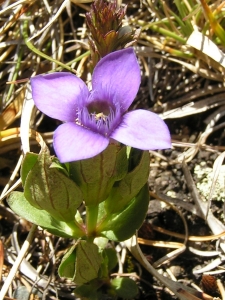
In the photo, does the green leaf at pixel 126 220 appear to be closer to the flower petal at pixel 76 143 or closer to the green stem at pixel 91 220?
the green stem at pixel 91 220

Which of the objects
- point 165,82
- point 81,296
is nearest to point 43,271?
point 81,296

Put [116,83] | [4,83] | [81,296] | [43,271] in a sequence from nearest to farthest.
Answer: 1. [116,83]
2. [81,296]
3. [43,271]
4. [4,83]

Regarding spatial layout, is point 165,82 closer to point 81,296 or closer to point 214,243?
point 214,243

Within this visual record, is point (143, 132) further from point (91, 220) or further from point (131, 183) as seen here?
point (91, 220)

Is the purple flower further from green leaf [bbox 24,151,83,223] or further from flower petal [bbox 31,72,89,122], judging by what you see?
green leaf [bbox 24,151,83,223]

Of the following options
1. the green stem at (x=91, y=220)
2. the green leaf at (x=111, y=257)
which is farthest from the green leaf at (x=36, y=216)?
the green leaf at (x=111, y=257)

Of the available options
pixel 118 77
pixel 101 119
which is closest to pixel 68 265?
pixel 101 119

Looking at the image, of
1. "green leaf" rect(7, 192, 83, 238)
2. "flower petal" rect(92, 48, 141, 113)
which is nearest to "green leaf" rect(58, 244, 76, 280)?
"green leaf" rect(7, 192, 83, 238)
